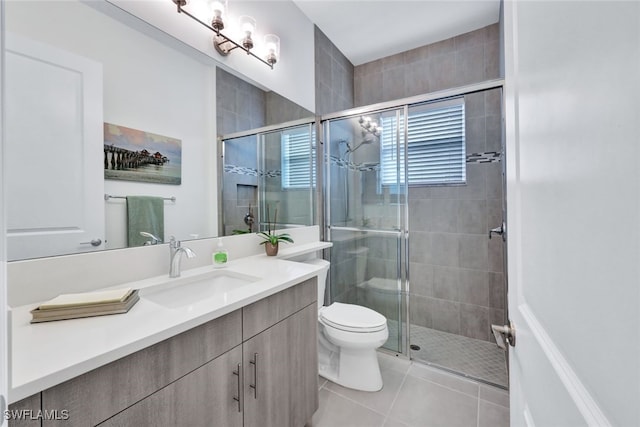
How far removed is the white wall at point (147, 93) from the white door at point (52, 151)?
0.05 m

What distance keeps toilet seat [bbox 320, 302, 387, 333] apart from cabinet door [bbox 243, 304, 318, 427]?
15.2 inches

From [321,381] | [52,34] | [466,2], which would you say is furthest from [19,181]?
[466,2]

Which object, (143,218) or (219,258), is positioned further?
(219,258)

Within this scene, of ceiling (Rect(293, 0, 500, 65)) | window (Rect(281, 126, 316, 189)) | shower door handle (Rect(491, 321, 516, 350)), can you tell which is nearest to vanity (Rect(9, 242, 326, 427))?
shower door handle (Rect(491, 321, 516, 350))

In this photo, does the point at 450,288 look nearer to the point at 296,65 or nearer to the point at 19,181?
the point at 296,65

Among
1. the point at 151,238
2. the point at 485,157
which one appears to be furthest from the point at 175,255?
the point at 485,157

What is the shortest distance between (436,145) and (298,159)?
1.30 m

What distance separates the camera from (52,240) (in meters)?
0.95

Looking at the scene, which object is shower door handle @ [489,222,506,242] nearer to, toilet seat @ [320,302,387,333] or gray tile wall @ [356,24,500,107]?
toilet seat @ [320,302,387,333]

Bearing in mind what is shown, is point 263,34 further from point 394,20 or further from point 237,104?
point 394,20

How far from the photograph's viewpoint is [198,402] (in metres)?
0.84

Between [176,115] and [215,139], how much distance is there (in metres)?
0.23

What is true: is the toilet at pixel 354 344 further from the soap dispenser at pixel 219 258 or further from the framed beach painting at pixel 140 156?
the framed beach painting at pixel 140 156

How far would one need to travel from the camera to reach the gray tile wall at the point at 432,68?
2387mm
